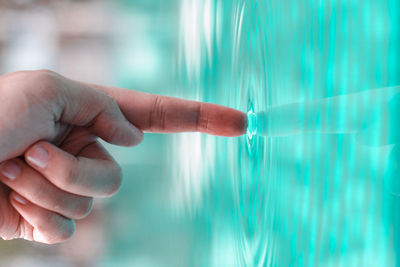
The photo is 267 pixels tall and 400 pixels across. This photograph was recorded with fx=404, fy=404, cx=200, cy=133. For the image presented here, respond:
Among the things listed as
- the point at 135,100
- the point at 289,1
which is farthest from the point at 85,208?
the point at 289,1

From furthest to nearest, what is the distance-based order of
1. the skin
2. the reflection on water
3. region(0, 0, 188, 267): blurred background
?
region(0, 0, 188, 267): blurred background
the skin
the reflection on water

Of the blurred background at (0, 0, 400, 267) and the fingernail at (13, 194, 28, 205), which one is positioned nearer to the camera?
the blurred background at (0, 0, 400, 267)

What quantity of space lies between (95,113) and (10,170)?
86mm

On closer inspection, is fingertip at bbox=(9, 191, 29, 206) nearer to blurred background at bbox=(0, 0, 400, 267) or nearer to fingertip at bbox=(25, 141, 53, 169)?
fingertip at bbox=(25, 141, 53, 169)

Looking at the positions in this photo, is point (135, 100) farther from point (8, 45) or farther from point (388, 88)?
point (8, 45)

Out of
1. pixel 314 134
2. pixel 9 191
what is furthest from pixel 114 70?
pixel 314 134

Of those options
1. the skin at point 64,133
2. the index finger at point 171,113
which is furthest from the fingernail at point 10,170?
the index finger at point 171,113

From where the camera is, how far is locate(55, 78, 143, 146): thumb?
33 cm

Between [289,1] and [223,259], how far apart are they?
12.9 inches

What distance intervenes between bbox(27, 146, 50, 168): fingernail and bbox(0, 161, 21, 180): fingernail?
0.09ft

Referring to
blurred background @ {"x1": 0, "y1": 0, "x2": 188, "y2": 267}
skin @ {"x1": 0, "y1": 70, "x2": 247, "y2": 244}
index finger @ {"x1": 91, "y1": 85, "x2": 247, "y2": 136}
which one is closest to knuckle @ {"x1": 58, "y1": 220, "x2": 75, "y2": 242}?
skin @ {"x1": 0, "y1": 70, "x2": 247, "y2": 244}

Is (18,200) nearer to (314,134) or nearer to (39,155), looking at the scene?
(39,155)

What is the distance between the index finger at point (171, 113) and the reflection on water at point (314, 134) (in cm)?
3

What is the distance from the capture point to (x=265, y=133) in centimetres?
30
